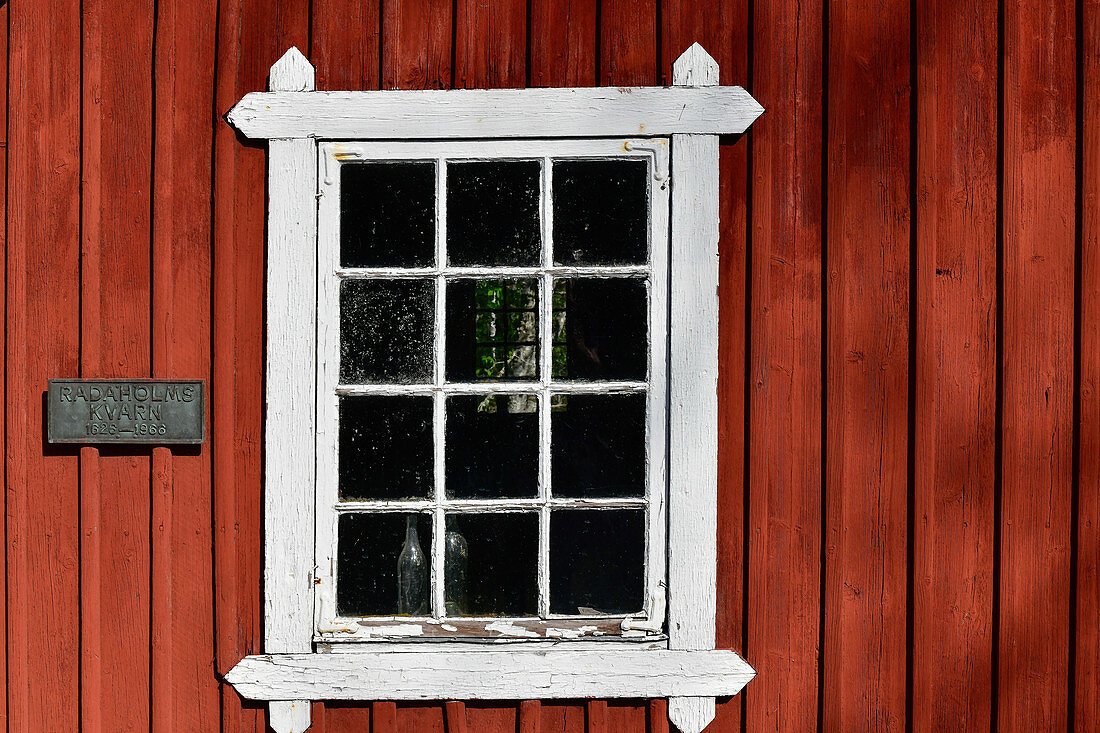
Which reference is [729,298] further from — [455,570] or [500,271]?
[455,570]

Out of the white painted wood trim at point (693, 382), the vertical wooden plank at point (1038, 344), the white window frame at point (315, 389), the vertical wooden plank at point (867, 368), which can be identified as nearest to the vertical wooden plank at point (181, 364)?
the white window frame at point (315, 389)

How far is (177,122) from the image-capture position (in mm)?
2127

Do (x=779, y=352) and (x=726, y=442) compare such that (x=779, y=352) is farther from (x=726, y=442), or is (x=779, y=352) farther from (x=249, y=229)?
(x=249, y=229)

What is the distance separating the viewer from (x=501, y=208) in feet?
7.04

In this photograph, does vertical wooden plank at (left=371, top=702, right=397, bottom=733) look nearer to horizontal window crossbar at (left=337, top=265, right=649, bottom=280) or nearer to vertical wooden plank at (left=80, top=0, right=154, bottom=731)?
vertical wooden plank at (left=80, top=0, right=154, bottom=731)

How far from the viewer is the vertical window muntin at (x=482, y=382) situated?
2107 millimetres

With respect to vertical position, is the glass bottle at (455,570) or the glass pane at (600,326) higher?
the glass pane at (600,326)

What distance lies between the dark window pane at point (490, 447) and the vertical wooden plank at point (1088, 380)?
5.38 ft

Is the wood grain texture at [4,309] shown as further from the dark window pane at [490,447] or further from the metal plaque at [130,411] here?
the dark window pane at [490,447]

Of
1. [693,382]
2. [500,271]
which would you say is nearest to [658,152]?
[500,271]

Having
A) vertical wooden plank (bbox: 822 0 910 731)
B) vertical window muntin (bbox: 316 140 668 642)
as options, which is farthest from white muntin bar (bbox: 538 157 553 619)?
vertical wooden plank (bbox: 822 0 910 731)

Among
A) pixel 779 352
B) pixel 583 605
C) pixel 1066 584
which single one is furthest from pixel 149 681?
pixel 1066 584

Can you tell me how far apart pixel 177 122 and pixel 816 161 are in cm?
192

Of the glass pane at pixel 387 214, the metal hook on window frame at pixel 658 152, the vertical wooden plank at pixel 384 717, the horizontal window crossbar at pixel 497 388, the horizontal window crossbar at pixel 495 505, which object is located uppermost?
the metal hook on window frame at pixel 658 152
